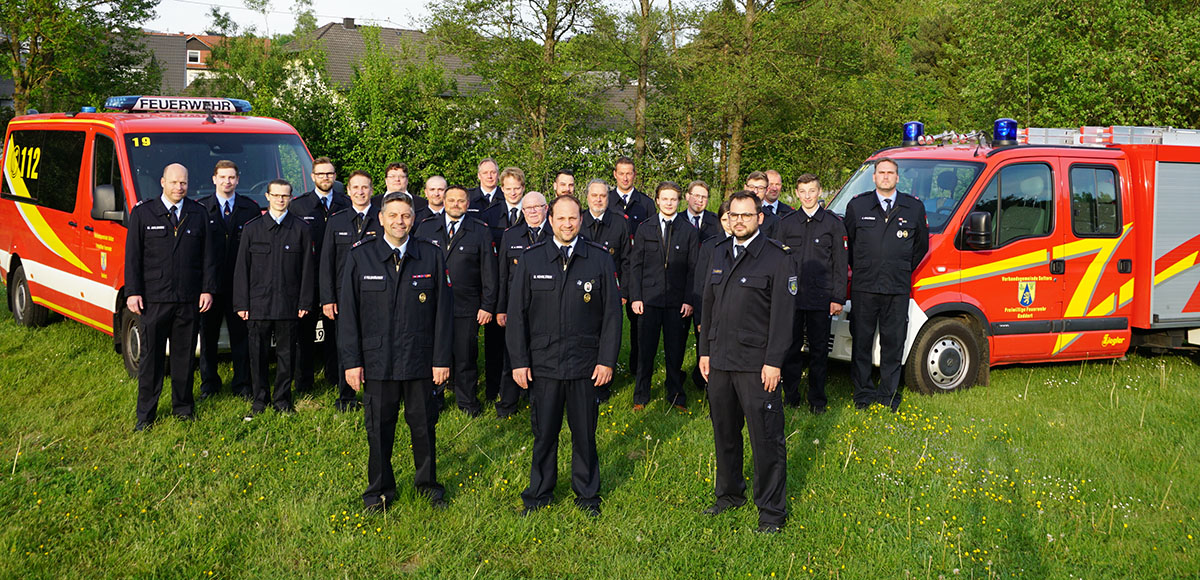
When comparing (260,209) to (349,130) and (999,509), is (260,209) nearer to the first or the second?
(999,509)

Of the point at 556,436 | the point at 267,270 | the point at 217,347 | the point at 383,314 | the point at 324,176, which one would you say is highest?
the point at 324,176

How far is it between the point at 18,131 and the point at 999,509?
33.7ft

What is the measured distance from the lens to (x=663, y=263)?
23.6 ft

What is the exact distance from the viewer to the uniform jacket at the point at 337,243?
21.0 feet

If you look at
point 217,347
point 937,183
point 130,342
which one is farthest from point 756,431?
point 130,342

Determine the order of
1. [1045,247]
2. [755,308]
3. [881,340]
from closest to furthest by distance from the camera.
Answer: [755,308] < [881,340] < [1045,247]

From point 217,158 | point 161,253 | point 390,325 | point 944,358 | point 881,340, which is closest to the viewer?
point 390,325

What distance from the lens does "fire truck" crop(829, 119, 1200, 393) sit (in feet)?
24.5

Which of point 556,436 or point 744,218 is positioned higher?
point 744,218

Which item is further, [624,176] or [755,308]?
[624,176]

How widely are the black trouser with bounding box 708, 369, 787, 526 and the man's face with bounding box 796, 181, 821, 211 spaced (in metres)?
2.54

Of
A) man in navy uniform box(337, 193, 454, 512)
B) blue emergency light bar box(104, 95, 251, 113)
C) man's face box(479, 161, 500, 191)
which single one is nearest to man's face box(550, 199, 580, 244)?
man in navy uniform box(337, 193, 454, 512)

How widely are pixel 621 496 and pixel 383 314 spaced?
5.55ft

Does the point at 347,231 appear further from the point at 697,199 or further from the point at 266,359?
the point at 697,199
